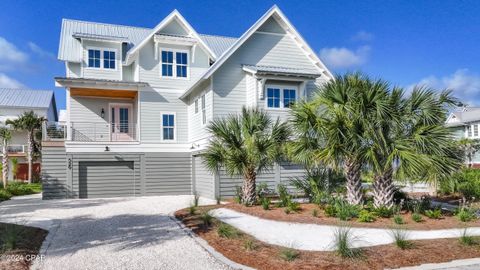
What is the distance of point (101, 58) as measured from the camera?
75.3 feet

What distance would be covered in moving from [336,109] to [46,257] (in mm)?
8867

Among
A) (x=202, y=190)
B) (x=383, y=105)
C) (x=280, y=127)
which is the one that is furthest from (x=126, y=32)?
(x=383, y=105)

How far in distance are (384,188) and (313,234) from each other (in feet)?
11.7

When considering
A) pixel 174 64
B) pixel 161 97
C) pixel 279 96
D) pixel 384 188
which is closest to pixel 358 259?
pixel 384 188

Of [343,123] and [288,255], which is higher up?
[343,123]

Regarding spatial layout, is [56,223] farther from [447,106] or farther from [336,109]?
[447,106]

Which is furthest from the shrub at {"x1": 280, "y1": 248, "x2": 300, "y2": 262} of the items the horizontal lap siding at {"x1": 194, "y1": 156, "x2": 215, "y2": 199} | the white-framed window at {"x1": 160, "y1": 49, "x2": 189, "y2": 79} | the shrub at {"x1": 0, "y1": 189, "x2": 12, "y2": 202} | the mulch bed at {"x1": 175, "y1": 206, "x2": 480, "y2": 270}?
the shrub at {"x1": 0, "y1": 189, "x2": 12, "y2": 202}

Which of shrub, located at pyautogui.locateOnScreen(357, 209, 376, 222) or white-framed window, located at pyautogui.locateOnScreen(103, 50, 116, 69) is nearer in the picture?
shrub, located at pyautogui.locateOnScreen(357, 209, 376, 222)

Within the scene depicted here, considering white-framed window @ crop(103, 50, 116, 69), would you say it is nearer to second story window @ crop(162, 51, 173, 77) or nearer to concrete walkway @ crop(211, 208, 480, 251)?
second story window @ crop(162, 51, 173, 77)

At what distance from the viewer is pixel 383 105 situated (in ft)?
37.0

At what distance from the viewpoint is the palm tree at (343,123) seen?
37.4 ft

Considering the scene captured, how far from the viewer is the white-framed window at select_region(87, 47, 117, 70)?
22.7 m

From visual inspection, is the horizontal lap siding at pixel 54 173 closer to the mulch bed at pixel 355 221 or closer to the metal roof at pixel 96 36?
Answer: the metal roof at pixel 96 36

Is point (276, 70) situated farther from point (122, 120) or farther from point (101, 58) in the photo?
point (101, 58)
